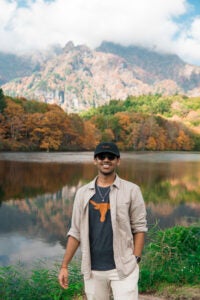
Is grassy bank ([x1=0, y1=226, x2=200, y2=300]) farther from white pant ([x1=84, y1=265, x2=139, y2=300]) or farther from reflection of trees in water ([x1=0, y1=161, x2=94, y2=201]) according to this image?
reflection of trees in water ([x1=0, y1=161, x2=94, y2=201])

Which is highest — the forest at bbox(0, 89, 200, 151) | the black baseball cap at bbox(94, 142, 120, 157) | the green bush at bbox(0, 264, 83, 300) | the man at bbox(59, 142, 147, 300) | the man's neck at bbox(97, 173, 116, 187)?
the forest at bbox(0, 89, 200, 151)

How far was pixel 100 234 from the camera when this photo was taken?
2420 mm

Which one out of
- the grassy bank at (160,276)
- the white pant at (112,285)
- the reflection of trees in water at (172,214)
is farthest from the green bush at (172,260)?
the reflection of trees in water at (172,214)

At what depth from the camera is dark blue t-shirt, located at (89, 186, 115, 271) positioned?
7.89ft

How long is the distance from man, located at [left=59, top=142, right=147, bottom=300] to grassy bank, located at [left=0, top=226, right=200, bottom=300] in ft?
5.39

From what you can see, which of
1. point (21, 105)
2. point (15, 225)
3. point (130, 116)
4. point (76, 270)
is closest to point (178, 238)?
point (76, 270)

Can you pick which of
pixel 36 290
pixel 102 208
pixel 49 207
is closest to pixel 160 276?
pixel 36 290

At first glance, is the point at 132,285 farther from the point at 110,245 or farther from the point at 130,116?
the point at 130,116

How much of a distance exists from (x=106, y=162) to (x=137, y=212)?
0.42 m

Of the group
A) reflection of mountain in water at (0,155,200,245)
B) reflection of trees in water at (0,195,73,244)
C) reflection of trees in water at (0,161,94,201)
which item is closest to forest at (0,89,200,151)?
reflection of trees in water at (0,161,94,201)

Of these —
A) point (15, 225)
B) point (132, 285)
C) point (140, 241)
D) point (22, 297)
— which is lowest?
point (15, 225)

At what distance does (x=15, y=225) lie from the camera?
974cm

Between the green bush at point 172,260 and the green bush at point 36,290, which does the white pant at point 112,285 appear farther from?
the green bush at point 172,260

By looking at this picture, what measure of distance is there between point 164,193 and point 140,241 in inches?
517
